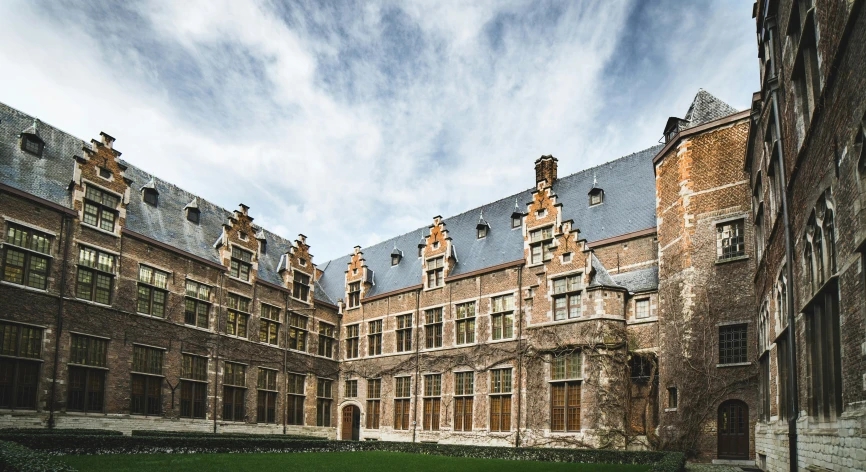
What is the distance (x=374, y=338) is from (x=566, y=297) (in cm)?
1226

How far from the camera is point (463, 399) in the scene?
89.5ft

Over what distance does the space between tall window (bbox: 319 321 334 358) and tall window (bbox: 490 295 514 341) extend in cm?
1060

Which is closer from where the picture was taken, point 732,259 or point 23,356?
point 732,259

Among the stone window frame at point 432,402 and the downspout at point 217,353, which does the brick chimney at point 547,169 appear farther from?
the downspout at point 217,353

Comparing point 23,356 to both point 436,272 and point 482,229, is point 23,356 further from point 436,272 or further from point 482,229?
point 482,229

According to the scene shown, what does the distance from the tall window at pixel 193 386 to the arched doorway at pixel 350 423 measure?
858cm

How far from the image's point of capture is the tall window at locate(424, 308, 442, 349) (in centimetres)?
2933

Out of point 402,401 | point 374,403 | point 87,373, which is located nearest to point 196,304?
point 87,373

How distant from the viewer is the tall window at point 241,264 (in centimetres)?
2888

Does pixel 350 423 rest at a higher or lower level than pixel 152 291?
lower

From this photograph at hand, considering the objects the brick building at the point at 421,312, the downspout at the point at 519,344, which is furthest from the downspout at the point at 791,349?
the downspout at the point at 519,344

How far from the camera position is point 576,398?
74.6 feet

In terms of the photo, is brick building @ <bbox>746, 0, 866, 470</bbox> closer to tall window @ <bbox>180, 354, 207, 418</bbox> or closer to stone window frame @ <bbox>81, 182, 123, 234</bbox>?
tall window @ <bbox>180, 354, 207, 418</bbox>

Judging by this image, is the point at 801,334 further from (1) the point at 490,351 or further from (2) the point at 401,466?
(1) the point at 490,351
